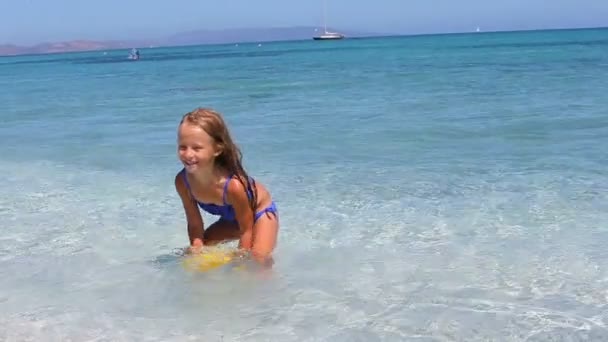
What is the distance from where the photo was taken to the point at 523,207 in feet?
17.3

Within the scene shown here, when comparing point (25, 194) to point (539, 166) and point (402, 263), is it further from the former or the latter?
point (539, 166)

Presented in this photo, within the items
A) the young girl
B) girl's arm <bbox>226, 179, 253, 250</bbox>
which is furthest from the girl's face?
girl's arm <bbox>226, 179, 253, 250</bbox>

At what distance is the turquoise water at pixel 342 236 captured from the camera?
3.35 m

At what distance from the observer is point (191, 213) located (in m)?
3.99

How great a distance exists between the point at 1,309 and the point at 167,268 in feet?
2.99

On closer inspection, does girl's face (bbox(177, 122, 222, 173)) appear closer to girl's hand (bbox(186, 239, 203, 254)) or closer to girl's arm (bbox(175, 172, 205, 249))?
girl's arm (bbox(175, 172, 205, 249))

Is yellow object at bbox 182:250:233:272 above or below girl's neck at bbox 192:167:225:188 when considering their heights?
below

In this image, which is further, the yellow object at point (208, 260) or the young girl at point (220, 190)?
the yellow object at point (208, 260)

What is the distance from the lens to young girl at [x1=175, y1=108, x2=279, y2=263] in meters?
3.51

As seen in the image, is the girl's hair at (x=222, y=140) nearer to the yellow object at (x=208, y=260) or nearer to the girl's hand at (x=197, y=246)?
the yellow object at (x=208, y=260)

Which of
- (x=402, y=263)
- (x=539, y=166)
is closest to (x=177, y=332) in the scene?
(x=402, y=263)

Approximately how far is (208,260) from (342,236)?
3.62 ft

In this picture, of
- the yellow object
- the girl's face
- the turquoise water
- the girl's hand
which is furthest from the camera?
the girl's hand

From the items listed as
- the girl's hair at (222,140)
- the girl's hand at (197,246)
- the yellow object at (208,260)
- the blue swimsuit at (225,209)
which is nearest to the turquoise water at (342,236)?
the yellow object at (208,260)
